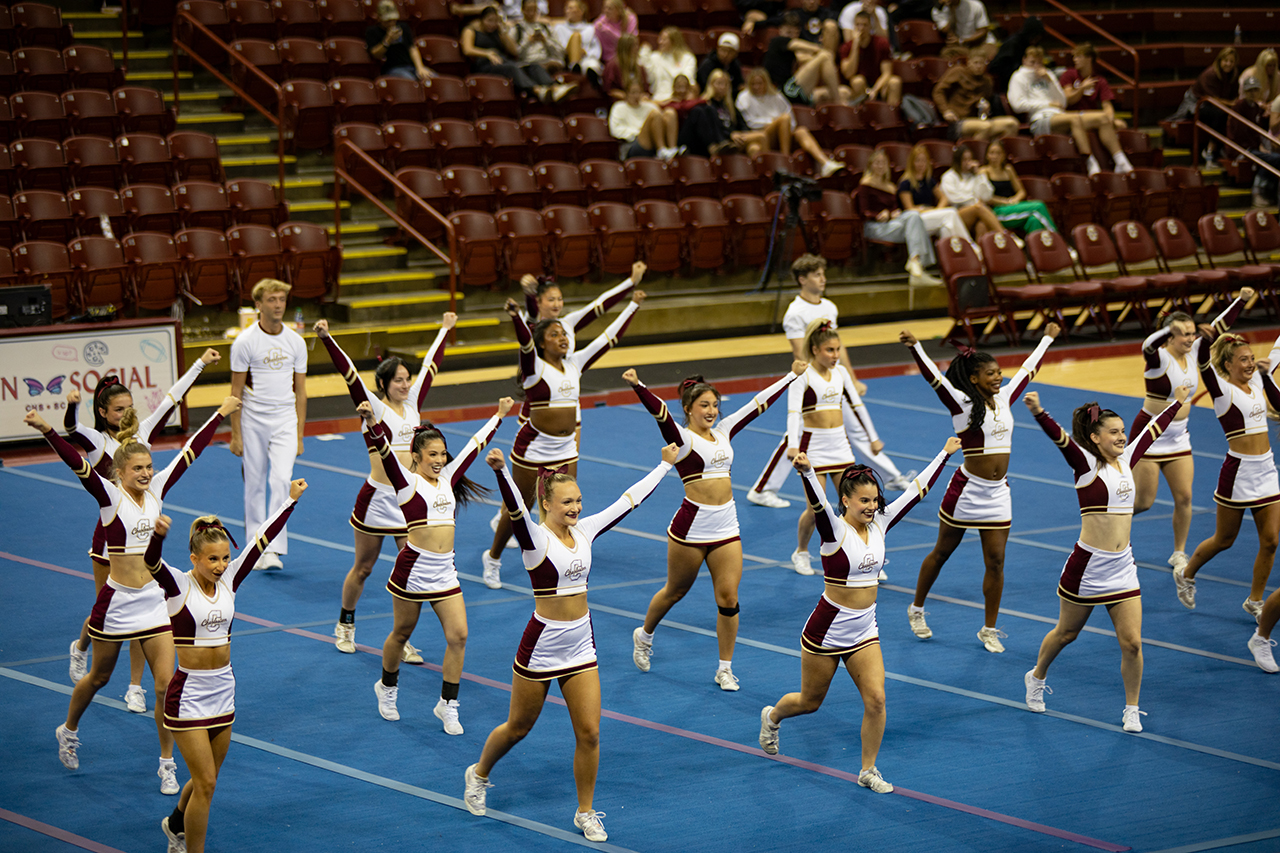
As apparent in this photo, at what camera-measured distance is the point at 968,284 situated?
16.2m

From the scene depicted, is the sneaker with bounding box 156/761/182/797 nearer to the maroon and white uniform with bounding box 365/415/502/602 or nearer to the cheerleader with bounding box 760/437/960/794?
the maroon and white uniform with bounding box 365/415/502/602

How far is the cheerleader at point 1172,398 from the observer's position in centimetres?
919

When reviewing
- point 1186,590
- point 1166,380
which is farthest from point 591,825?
point 1166,380

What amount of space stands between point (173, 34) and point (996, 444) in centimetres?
1358

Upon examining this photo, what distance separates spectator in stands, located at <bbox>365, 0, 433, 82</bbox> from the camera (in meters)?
17.3

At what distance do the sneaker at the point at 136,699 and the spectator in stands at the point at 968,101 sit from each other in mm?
15901

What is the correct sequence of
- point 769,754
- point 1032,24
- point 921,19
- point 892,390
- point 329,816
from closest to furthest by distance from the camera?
point 329,816 < point 769,754 < point 892,390 < point 1032,24 < point 921,19

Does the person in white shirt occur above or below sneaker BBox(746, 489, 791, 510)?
above

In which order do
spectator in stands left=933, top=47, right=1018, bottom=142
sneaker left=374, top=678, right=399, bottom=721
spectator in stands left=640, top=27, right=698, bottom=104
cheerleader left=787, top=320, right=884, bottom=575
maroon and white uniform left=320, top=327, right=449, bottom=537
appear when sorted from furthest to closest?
spectator in stands left=933, top=47, right=1018, bottom=142 < spectator in stands left=640, top=27, right=698, bottom=104 < cheerleader left=787, top=320, right=884, bottom=575 < maroon and white uniform left=320, top=327, right=449, bottom=537 < sneaker left=374, top=678, right=399, bottom=721

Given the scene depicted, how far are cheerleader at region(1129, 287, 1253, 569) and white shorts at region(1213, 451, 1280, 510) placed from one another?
64 cm

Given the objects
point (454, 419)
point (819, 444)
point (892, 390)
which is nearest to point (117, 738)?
point (819, 444)

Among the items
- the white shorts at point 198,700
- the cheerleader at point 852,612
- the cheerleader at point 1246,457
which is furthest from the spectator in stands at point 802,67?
the white shorts at point 198,700

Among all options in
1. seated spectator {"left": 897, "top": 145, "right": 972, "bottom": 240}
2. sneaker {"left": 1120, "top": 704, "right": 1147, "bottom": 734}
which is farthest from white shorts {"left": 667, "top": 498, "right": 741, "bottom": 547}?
seated spectator {"left": 897, "top": 145, "right": 972, "bottom": 240}

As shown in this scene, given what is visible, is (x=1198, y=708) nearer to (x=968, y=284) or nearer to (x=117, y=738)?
(x=117, y=738)
